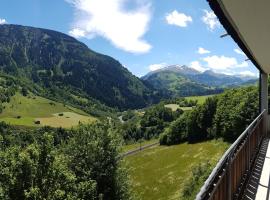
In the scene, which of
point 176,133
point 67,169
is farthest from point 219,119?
point 67,169

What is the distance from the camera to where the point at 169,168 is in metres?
73.3

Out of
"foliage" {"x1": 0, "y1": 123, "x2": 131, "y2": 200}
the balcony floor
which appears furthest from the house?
"foliage" {"x1": 0, "y1": 123, "x2": 131, "y2": 200}

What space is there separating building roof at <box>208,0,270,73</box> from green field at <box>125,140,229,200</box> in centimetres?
4635

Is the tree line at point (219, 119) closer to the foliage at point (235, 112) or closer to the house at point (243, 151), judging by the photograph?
the foliage at point (235, 112)

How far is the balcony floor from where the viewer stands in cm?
682

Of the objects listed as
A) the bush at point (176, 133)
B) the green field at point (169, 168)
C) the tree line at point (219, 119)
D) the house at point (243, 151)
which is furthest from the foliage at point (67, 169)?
the bush at point (176, 133)

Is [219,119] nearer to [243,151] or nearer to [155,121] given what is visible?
[243,151]

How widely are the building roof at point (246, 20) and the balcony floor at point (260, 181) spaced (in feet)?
8.97

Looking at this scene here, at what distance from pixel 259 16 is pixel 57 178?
25447 mm

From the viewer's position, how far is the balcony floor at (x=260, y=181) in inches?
269

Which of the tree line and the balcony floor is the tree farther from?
the tree line

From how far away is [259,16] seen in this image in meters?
5.72

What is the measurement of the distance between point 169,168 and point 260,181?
2618 inches

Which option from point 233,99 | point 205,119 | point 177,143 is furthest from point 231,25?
point 177,143
